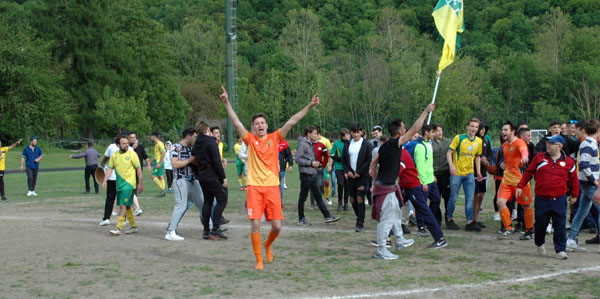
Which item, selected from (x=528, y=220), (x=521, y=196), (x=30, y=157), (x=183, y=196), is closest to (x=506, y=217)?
(x=528, y=220)

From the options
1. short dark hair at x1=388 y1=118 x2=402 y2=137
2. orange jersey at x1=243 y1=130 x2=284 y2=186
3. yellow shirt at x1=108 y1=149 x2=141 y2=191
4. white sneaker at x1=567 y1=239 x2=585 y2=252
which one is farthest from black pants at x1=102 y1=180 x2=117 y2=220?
white sneaker at x1=567 y1=239 x2=585 y2=252

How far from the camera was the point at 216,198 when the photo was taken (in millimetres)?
11047

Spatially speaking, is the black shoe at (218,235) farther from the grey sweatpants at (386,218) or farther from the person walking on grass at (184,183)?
the grey sweatpants at (386,218)

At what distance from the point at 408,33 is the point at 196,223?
291 ft

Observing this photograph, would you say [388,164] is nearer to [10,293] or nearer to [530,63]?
[10,293]

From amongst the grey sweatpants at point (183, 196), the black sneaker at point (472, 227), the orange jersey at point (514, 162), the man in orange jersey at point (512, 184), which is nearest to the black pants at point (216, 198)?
the grey sweatpants at point (183, 196)

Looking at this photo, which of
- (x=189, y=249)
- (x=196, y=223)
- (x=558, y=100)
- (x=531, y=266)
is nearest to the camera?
(x=531, y=266)

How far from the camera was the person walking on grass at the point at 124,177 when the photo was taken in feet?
37.9

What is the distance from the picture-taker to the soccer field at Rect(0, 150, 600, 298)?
7.29 meters

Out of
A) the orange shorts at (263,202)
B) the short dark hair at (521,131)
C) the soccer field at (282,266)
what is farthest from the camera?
the short dark hair at (521,131)

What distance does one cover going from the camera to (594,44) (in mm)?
84500

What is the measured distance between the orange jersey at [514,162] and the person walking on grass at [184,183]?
5331mm

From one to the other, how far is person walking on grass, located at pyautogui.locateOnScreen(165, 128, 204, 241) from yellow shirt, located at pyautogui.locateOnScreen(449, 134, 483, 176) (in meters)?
4.71

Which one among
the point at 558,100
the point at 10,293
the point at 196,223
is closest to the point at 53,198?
the point at 196,223
